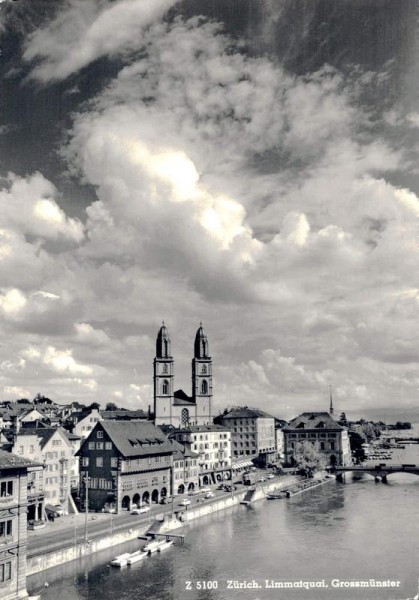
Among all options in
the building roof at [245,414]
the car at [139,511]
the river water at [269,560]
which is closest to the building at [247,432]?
the building roof at [245,414]

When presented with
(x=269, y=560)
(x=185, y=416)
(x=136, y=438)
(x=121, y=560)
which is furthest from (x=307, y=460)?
(x=121, y=560)

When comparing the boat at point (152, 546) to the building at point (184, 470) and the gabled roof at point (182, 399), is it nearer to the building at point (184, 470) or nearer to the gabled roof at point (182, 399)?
the building at point (184, 470)

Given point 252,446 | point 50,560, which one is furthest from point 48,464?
point 252,446

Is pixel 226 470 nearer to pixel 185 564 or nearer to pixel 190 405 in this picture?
pixel 190 405

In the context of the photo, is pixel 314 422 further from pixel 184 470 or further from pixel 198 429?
pixel 184 470

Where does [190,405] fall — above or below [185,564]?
above
